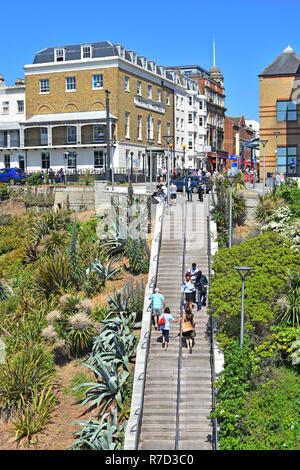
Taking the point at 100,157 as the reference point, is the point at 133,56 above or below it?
above

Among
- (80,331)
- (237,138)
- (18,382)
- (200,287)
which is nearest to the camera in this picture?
(18,382)

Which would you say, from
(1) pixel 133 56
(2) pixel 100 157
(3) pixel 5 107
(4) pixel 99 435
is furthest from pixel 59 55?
(4) pixel 99 435

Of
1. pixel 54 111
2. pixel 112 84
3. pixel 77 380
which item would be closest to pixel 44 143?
pixel 54 111

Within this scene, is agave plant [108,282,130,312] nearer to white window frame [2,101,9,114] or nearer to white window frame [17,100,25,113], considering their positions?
white window frame [17,100,25,113]

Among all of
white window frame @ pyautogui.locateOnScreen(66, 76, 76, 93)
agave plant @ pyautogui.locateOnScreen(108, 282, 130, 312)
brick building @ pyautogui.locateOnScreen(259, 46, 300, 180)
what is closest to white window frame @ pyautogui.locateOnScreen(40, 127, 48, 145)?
white window frame @ pyautogui.locateOnScreen(66, 76, 76, 93)

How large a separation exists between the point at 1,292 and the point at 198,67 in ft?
196

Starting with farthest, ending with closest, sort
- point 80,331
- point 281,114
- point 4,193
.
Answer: point 281,114, point 4,193, point 80,331

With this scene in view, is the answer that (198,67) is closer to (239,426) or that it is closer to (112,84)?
(112,84)

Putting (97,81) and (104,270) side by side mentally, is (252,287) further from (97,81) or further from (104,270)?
(97,81)

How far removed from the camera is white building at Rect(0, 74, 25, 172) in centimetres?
4969

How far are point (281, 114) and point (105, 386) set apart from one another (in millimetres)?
28806

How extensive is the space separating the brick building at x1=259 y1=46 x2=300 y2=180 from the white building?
20480 mm

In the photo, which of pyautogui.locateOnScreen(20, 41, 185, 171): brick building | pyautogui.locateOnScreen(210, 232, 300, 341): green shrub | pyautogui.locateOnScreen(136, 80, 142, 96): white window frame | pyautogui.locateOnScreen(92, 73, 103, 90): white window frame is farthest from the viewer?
pyautogui.locateOnScreen(136, 80, 142, 96): white window frame

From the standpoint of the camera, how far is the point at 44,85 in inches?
1930
